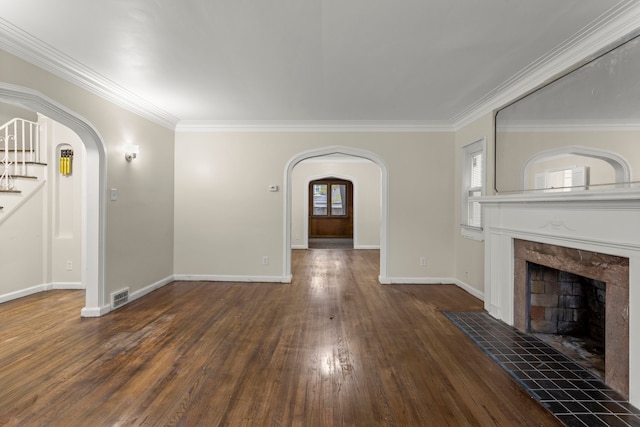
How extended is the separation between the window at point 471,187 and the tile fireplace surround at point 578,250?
100cm

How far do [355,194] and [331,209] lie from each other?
291 centimetres

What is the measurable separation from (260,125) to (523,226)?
4.02m

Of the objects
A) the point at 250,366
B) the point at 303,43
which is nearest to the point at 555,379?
the point at 250,366

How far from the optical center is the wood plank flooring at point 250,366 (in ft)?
6.50

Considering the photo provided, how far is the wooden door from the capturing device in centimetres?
1257

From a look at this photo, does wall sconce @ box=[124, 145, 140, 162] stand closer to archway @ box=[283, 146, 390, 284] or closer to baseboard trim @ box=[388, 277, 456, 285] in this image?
archway @ box=[283, 146, 390, 284]

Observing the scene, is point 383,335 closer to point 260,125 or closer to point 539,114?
point 539,114

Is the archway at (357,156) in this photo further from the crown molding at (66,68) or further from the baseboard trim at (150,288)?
the crown molding at (66,68)

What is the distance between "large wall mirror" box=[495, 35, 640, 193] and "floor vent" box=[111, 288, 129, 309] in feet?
16.0

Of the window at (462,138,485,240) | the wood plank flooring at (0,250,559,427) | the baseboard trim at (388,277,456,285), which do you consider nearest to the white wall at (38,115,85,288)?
the wood plank flooring at (0,250,559,427)

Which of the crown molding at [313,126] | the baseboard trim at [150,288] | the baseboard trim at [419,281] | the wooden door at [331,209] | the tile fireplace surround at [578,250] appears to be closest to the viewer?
the tile fireplace surround at [578,250]

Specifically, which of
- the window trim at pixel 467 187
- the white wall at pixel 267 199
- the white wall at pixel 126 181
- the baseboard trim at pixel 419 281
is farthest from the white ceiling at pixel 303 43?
the baseboard trim at pixel 419 281

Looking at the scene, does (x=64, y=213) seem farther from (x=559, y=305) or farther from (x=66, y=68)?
(x=559, y=305)

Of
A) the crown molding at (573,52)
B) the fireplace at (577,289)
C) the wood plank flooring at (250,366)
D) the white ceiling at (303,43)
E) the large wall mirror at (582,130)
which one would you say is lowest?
the wood plank flooring at (250,366)
